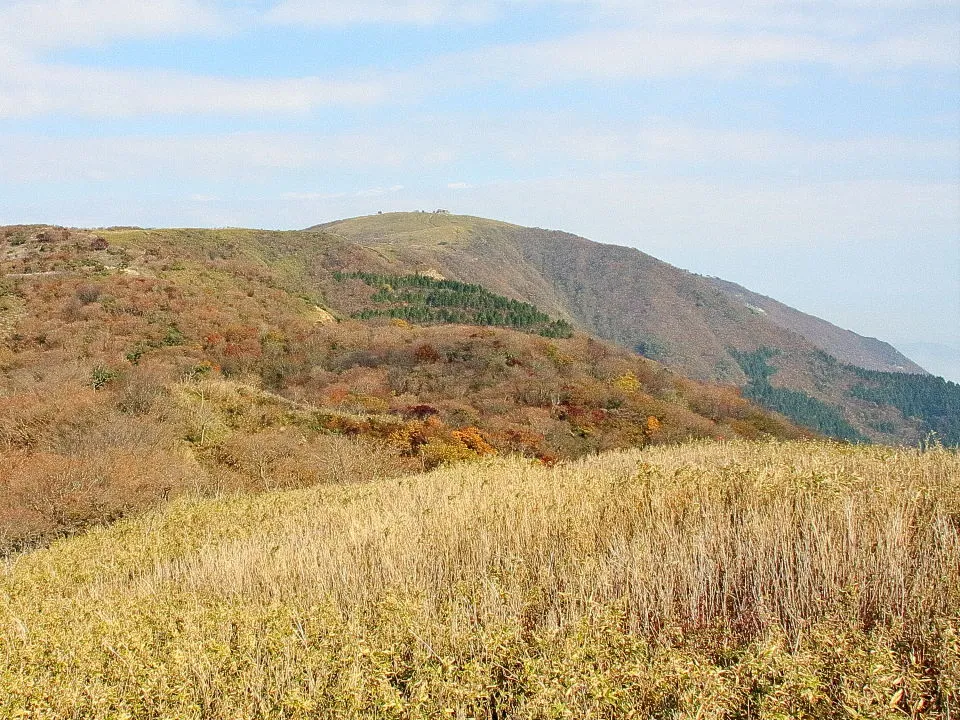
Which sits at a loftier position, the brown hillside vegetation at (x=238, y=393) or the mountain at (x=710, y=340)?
the mountain at (x=710, y=340)

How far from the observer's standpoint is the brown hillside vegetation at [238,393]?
45.5 ft

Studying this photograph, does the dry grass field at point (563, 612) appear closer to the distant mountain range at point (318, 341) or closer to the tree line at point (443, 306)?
the distant mountain range at point (318, 341)

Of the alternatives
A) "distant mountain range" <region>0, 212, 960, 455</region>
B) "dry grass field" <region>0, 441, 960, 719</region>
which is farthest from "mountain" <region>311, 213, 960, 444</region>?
"dry grass field" <region>0, 441, 960, 719</region>

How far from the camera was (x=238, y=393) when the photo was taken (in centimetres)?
2095

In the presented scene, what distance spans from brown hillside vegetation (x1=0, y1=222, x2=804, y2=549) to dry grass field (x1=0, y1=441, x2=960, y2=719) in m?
6.77

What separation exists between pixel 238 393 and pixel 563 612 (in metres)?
18.1

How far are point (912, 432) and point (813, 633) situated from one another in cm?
17003

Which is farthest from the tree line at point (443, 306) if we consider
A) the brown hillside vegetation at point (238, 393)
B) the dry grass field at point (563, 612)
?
the dry grass field at point (563, 612)

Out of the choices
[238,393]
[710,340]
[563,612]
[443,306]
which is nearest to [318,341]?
[238,393]

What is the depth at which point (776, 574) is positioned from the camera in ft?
13.8

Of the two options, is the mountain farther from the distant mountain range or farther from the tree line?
the distant mountain range

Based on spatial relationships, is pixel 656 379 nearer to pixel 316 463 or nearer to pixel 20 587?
pixel 316 463

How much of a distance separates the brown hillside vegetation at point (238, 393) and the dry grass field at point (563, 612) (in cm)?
677

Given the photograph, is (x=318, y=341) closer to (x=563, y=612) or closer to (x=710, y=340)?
(x=563, y=612)
